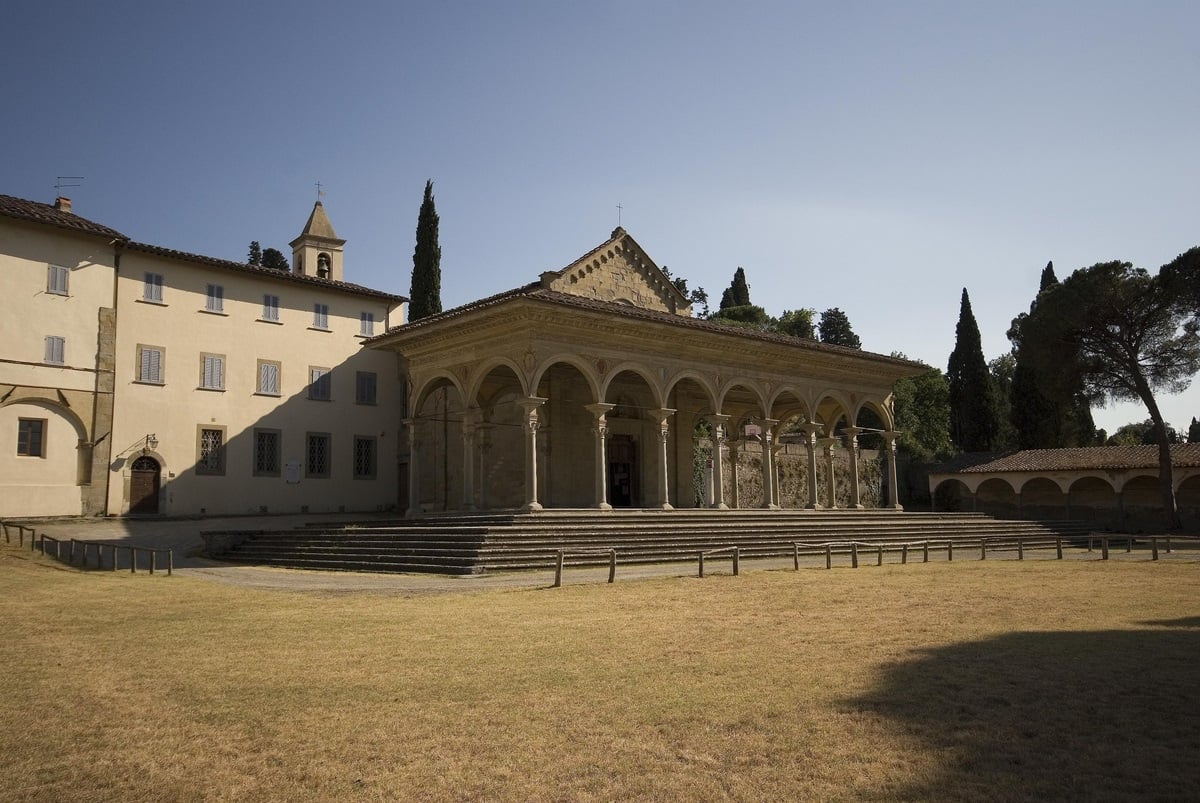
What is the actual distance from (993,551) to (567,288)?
14.1 meters

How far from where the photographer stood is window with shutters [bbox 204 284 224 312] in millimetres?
32938

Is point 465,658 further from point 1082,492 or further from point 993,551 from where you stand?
point 1082,492

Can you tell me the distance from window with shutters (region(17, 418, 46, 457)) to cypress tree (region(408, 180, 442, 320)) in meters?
15.2

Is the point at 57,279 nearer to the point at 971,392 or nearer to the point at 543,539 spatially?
the point at 543,539

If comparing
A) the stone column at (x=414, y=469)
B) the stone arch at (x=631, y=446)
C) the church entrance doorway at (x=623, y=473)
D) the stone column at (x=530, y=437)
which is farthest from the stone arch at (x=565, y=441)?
the stone column at (x=530, y=437)

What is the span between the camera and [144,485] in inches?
1209

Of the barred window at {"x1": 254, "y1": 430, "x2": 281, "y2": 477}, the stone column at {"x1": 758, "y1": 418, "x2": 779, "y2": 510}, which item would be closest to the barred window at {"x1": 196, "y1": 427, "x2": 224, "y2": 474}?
the barred window at {"x1": 254, "y1": 430, "x2": 281, "y2": 477}

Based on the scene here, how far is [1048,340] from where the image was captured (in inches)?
1580

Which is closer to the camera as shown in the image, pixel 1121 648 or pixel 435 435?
pixel 1121 648

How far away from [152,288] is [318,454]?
8016mm

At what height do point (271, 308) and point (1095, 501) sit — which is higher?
point (271, 308)

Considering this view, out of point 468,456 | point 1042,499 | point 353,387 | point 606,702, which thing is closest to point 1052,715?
point 606,702

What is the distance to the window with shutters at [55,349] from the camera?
94.9ft

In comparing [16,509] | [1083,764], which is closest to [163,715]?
[1083,764]
